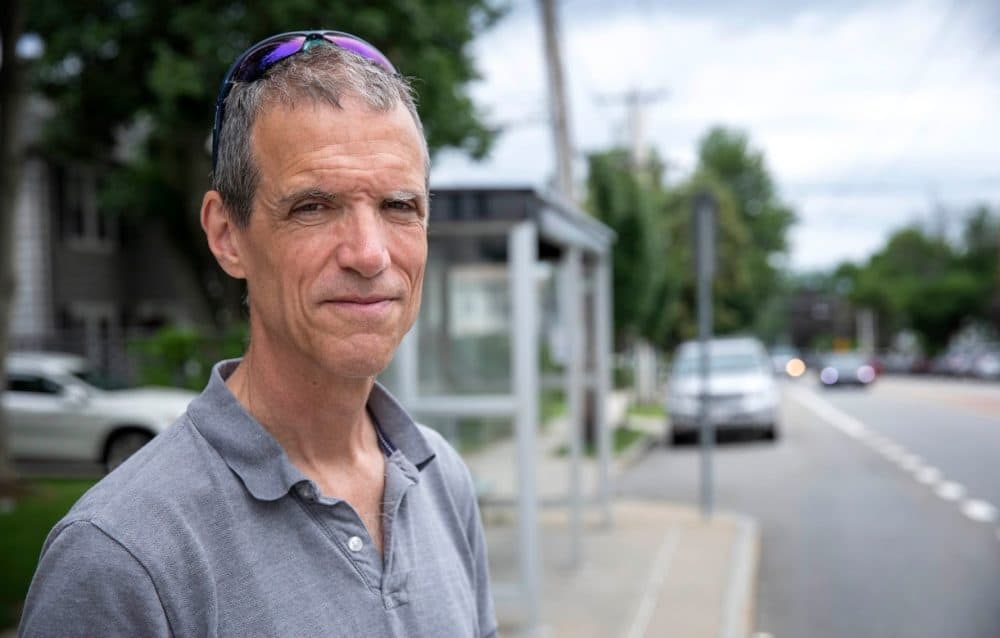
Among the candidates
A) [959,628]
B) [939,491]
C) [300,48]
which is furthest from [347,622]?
[939,491]

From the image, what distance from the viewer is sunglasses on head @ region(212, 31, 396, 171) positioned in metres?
1.38

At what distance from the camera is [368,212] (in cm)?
136

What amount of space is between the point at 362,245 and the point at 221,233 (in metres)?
0.22

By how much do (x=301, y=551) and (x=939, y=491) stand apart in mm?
12452

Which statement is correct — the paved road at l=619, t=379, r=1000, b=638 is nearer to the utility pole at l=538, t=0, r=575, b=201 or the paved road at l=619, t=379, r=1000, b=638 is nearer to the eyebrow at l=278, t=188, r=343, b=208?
the utility pole at l=538, t=0, r=575, b=201

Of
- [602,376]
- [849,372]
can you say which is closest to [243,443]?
[602,376]

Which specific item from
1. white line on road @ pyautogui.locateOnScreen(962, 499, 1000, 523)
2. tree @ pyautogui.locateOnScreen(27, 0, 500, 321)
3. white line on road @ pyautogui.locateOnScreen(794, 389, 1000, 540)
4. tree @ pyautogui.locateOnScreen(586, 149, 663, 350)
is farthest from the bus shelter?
tree @ pyautogui.locateOnScreen(586, 149, 663, 350)

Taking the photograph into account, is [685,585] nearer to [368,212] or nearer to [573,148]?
[368,212]

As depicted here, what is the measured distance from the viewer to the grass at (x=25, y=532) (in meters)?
6.94

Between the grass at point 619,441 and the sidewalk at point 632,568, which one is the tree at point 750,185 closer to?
the grass at point 619,441

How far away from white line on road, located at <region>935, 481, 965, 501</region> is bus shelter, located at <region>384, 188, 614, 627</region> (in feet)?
14.3

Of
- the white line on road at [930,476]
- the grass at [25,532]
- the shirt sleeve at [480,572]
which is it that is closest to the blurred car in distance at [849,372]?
the white line on road at [930,476]

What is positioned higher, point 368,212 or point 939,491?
point 368,212

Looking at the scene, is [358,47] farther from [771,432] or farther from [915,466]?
[771,432]
